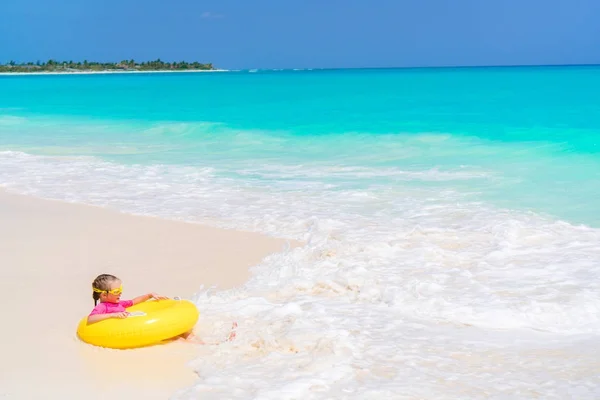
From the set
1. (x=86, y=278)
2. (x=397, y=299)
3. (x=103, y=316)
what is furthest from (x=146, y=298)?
(x=397, y=299)

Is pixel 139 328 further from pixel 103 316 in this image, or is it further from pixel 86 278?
pixel 86 278

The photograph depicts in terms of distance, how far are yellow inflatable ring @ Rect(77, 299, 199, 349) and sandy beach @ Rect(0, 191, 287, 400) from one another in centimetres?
7

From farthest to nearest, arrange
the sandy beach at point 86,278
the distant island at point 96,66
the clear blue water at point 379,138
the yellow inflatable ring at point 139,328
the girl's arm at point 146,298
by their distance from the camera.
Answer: the distant island at point 96,66
the clear blue water at point 379,138
the girl's arm at point 146,298
the yellow inflatable ring at point 139,328
the sandy beach at point 86,278

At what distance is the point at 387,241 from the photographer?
8.36 meters

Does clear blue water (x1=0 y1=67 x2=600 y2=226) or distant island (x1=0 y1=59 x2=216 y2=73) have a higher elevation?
distant island (x1=0 y1=59 x2=216 y2=73)

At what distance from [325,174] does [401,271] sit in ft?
24.6

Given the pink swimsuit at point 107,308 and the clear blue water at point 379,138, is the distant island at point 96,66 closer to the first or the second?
the clear blue water at point 379,138

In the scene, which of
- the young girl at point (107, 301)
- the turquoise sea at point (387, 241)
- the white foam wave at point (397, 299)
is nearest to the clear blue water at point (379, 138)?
the turquoise sea at point (387, 241)

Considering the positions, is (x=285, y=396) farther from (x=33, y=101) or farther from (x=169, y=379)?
(x=33, y=101)

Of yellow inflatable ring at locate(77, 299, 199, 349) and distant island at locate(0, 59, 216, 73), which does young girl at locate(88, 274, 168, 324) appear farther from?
distant island at locate(0, 59, 216, 73)

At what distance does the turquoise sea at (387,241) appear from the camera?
16.0ft

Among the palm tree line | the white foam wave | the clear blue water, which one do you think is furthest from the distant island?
the white foam wave

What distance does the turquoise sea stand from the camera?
4.88 m

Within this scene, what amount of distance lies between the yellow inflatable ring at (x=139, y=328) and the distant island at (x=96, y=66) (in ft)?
507
